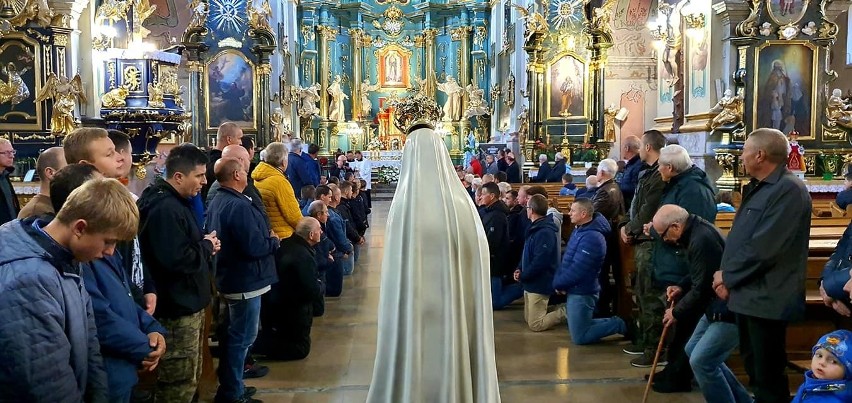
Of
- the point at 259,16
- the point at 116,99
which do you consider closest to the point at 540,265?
the point at 116,99

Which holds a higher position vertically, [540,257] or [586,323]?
[540,257]

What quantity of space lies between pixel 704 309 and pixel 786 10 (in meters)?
8.55

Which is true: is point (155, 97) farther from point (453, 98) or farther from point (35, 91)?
point (453, 98)

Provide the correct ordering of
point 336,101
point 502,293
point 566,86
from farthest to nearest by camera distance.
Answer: point 336,101 < point 566,86 < point 502,293

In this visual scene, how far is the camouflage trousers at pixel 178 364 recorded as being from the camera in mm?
3889

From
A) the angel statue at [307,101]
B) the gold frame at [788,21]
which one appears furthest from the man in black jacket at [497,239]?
the angel statue at [307,101]

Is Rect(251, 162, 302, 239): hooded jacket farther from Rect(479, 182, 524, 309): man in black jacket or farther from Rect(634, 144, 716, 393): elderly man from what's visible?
Rect(634, 144, 716, 393): elderly man

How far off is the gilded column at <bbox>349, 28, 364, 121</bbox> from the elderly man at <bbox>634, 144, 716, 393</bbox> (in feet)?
78.0

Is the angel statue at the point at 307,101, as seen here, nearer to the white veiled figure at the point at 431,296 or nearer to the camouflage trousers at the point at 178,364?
the camouflage trousers at the point at 178,364

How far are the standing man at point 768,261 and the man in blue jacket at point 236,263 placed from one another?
2.90m

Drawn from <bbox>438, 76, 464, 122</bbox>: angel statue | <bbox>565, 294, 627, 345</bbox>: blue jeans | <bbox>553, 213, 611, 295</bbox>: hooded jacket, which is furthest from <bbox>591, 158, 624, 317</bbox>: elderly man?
<bbox>438, 76, 464, 122</bbox>: angel statue

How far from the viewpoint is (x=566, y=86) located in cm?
1848

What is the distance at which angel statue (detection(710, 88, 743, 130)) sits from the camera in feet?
36.8

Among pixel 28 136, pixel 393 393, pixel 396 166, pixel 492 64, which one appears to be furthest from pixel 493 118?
pixel 393 393
